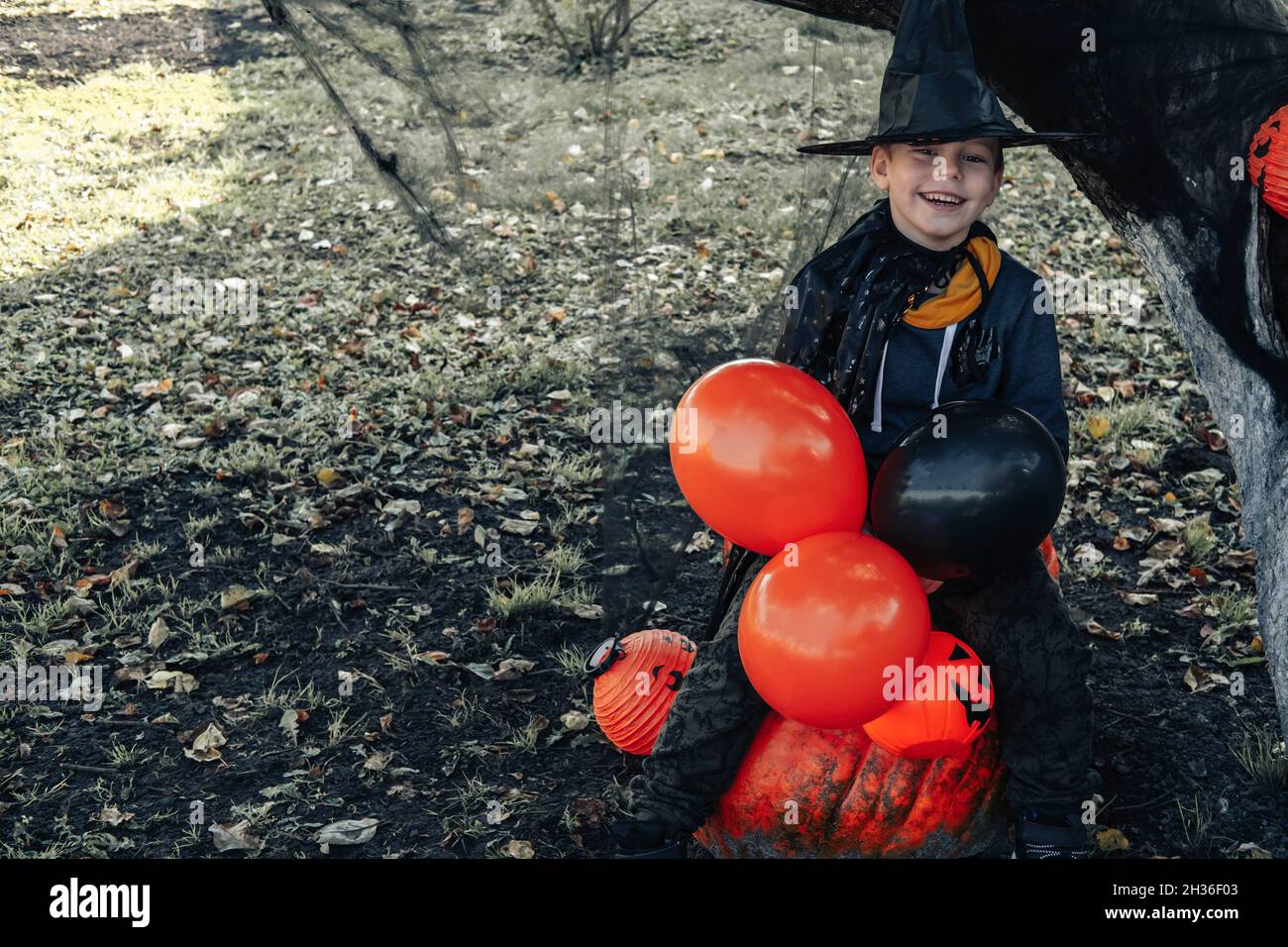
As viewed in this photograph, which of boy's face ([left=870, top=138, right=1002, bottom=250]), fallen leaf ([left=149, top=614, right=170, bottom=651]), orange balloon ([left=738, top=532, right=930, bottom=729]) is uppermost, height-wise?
boy's face ([left=870, top=138, right=1002, bottom=250])

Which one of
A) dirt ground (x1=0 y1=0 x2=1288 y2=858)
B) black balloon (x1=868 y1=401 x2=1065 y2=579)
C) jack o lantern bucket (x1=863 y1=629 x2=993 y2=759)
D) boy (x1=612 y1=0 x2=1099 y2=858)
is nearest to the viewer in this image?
black balloon (x1=868 y1=401 x2=1065 y2=579)

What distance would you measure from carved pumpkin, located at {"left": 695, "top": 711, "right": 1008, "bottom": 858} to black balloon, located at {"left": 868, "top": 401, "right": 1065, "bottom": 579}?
620mm

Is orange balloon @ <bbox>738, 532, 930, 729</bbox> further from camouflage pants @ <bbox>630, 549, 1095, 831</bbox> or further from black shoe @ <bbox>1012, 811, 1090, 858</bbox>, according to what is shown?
black shoe @ <bbox>1012, 811, 1090, 858</bbox>

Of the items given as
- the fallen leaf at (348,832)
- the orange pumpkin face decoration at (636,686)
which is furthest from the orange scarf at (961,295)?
the fallen leaf at (348,832)

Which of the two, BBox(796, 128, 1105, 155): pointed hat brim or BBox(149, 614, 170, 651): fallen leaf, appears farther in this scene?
BBox(149, 614, 170, 651): fallen leaf

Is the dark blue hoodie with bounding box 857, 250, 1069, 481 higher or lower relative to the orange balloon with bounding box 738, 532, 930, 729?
higher

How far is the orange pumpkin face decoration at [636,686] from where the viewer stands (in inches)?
134

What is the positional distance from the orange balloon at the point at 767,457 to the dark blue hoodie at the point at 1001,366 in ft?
1.52

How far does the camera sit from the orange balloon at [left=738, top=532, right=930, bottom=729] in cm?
253

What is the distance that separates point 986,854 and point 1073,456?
9.42 ft

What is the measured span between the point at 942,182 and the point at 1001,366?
0.53 meters

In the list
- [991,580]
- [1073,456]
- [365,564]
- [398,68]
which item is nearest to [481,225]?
[398,68]

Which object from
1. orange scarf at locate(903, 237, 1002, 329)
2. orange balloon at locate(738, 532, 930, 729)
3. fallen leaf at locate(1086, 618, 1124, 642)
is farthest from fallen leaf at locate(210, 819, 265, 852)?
fallen leaf at locate(1086, 618, 1124, 642)

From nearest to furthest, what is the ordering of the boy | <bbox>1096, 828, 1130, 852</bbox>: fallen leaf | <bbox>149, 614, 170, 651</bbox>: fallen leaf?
the boy < <bbox>1096, 828, 1130, 852</bbox>: fallen leaf < <bbox>149, 614, 170, 651</bbox>: fallen leaf
